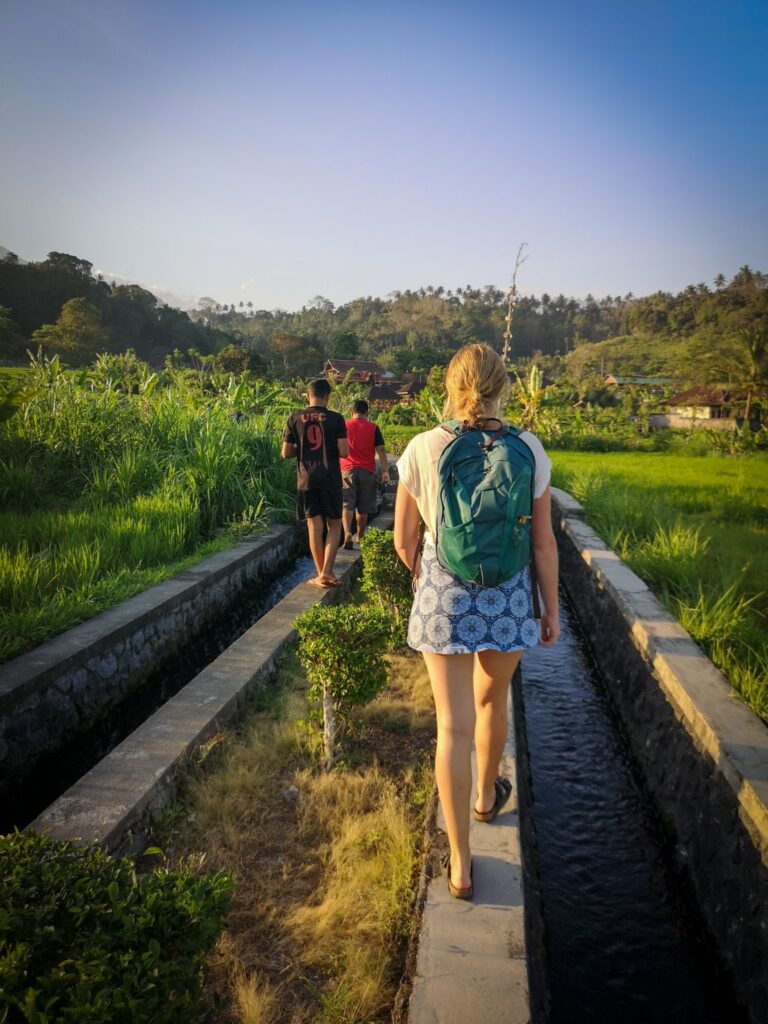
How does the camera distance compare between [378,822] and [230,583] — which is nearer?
[378,822]

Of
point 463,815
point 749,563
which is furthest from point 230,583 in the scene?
point 749,563

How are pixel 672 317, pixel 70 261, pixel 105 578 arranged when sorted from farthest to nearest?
1. pixel 672 317
2. pixel 70 261
3. pixel 105 578

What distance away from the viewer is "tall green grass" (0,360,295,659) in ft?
14.6

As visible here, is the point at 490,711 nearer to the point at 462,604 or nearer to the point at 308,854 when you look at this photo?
the point at 462,604

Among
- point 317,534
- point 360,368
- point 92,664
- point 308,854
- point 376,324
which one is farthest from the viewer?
point 376,324

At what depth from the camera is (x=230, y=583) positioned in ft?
20.0

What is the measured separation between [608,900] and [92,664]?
11.2 feet

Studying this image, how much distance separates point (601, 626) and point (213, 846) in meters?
4.32

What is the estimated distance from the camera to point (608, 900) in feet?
8.83

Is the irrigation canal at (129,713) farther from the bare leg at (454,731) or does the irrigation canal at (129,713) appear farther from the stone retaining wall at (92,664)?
the bare leg at (454,731)

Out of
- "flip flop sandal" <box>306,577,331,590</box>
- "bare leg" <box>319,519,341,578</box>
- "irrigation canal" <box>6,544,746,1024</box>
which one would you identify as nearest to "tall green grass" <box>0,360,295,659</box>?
"irrigation canal" <box>6,544,746,1024</box>

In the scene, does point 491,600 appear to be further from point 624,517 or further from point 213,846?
point 624,517

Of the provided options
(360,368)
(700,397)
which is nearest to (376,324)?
(360,368)

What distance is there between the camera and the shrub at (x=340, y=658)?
291cm
